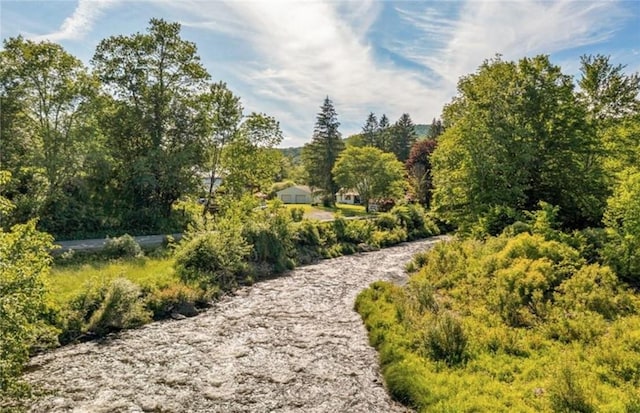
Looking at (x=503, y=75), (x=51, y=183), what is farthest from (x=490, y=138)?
(x=51, y=183)

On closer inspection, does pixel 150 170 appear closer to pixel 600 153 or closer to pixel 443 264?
pixel 443 264

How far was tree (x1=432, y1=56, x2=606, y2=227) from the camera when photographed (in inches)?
805

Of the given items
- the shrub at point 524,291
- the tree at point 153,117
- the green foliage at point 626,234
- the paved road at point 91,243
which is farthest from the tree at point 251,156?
the green foliage at point 626,234

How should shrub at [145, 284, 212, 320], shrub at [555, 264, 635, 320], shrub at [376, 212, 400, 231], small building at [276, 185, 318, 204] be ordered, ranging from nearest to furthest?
shrub at [555, 264, 635, 320]
shrub at [145, 284, 212, 320]
shrub at [376, 212, 400, 231]
small building at [276, 185, 318, 204]

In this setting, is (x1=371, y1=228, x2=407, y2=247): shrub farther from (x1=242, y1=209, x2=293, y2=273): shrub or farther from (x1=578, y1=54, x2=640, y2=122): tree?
(x1=578, y1=54, x2=640, y2=122): tree

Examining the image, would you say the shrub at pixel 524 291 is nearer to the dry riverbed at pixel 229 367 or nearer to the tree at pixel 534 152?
the dry riverbed at pixel 229 367

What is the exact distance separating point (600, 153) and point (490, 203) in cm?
695

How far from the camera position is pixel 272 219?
2636 cm

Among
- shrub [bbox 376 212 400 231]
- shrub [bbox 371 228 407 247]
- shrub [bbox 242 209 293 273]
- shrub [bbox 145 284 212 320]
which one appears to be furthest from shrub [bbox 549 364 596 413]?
shrub [bbox 376 212 400 231]

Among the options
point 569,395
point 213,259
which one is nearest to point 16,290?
point 569,395

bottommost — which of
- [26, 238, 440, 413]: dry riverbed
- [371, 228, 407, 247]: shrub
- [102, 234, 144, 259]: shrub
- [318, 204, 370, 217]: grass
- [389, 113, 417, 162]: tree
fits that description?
[26, 238, 440, 413]: dry riverbed

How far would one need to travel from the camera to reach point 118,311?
46.0ft

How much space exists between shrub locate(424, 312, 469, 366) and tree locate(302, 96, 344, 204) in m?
50.4

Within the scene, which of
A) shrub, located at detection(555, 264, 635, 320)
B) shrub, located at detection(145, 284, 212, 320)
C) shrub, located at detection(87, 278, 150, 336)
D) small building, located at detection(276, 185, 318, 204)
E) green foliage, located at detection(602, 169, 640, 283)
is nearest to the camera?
shrub, located at detection(555, 264, 635, 320)
